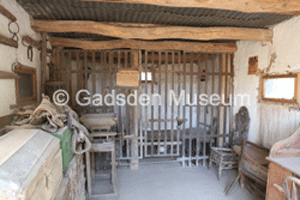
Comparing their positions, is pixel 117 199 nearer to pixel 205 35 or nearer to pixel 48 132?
pixel 48 132

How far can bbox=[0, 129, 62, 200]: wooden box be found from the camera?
38.8 inches

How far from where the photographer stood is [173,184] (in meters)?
3.64

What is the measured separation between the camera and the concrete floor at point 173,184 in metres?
3.25

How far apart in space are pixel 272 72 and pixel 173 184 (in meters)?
3.02

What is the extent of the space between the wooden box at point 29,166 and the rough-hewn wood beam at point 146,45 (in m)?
2.70

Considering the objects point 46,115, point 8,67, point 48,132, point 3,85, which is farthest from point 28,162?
point 8,67

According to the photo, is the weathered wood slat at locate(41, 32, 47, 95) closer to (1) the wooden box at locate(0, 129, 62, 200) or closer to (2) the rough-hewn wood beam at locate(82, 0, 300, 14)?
(1) the wooden box at locate(0, 129, 62, 200)

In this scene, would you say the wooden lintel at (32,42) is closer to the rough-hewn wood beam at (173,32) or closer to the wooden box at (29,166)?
the rough-hewn wood beam at (173,32)

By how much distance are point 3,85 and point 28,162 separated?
1.65 metres

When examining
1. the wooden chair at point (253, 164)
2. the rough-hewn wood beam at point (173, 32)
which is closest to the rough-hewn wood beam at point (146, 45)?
the rough-hewn wood beam at point (173, 32)

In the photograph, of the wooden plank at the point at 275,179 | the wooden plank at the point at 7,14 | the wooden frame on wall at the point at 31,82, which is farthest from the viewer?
the wooden frame on wall at the point at 31,82

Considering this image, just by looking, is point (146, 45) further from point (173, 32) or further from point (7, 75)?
point (7, 75)

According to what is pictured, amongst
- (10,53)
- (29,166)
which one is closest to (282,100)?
(29,166)

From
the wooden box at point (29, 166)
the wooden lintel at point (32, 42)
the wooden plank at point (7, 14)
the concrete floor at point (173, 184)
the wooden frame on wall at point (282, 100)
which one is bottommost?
the concrete floor at point (173, 184)
